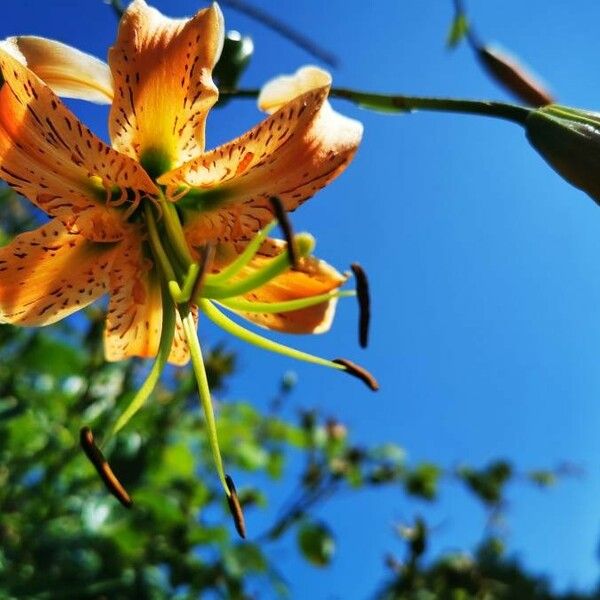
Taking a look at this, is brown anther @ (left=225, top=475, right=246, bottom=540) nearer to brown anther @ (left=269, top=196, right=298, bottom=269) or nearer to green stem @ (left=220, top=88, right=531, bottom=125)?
brown anther @ (left=269, top=196, right=298, bottom=269)

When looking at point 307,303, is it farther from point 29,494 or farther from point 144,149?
point 29,494

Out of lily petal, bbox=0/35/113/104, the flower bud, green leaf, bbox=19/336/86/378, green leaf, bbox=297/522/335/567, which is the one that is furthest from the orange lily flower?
green leaf, bbox=297/522/335/567

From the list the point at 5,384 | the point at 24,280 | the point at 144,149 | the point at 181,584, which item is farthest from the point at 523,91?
the point at 181,584

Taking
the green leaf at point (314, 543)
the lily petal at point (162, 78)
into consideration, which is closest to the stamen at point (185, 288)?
the lily petal at point (162, 78)

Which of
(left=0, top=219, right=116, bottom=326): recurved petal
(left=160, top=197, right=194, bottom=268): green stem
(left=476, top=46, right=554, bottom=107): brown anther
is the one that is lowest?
(left=0, top=219, right=116, bottom=326): recurved petal

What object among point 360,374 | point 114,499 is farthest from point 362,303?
point 114,499

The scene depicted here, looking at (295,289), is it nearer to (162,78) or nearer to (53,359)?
(162,78)
